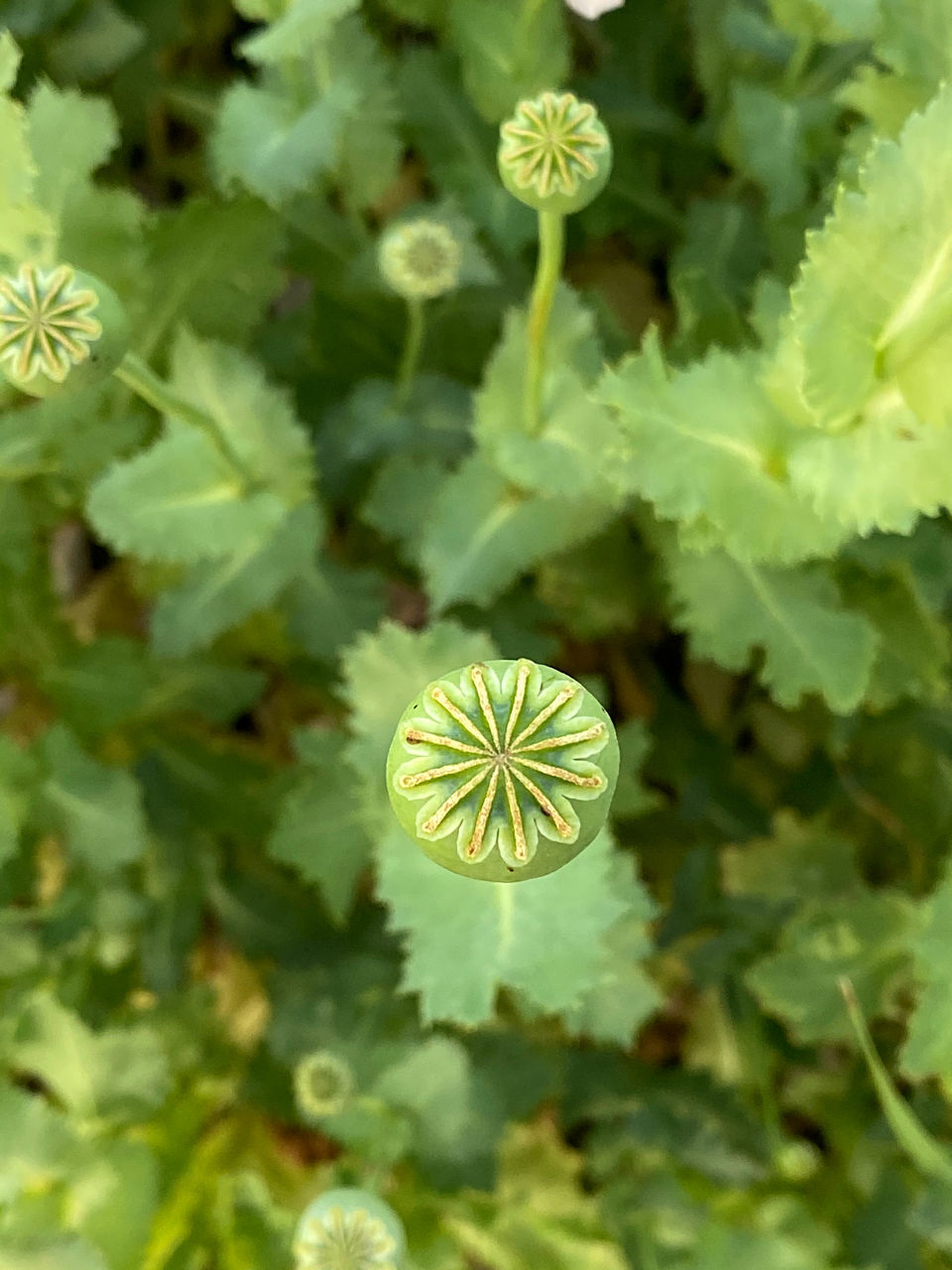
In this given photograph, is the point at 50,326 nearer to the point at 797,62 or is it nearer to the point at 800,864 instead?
the point at 797,62

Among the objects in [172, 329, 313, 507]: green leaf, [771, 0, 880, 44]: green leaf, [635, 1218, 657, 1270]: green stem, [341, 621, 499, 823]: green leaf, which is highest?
[771, 0, 880, 44]: green leaf

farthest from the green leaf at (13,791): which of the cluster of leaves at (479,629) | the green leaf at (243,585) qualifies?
the green leaf at (243,585)

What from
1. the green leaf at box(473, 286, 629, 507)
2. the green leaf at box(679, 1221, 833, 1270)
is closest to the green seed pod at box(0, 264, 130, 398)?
the green leaf at box(473, 286, 629, 507)

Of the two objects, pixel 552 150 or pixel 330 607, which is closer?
pixel 552 150

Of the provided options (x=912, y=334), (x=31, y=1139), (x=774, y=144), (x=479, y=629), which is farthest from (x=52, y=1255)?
(x=774, y=144)

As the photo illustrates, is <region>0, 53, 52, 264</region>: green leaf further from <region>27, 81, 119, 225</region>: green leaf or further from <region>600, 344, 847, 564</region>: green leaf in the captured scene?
<region>600, 344, 847, 564</region>: green leaf

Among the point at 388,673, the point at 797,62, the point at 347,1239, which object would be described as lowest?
the point at 347,1239
